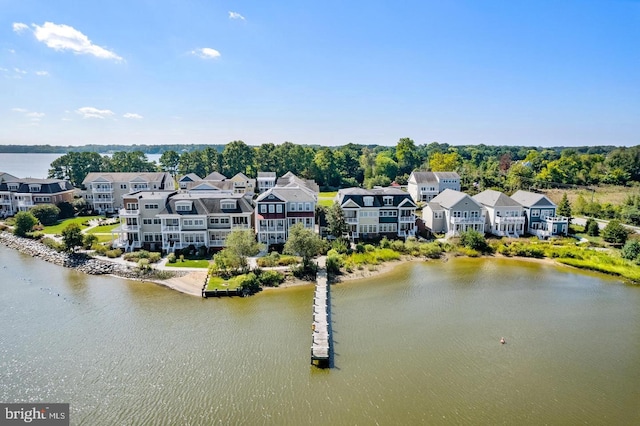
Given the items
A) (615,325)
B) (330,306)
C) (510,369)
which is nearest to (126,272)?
(330,306)

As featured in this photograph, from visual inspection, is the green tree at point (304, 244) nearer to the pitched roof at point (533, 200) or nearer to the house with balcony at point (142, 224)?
the house with balcony at point (142, 224)

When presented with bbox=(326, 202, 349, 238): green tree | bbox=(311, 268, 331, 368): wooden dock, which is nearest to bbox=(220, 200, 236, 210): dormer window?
bbox=(326, 202, 349, 238): green tree

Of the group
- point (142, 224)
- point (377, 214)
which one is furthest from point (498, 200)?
point (142, 224)

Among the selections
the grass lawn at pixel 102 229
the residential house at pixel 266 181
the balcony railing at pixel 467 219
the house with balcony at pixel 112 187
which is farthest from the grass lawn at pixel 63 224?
the balcony railing at pixel 467 219

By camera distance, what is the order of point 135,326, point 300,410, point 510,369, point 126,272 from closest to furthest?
point 300,410
point 510,369
point 135,326
point 126,272

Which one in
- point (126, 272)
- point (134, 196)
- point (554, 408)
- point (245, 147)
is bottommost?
point (554, 408)

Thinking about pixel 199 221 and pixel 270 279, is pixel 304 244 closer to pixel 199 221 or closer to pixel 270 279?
pixel 270 279

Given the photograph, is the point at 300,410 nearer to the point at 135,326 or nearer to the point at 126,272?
the point at 135,326
